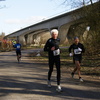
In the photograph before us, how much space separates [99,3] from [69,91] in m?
10.8

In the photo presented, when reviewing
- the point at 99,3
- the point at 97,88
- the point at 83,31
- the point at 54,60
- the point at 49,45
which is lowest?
the point at 97,88

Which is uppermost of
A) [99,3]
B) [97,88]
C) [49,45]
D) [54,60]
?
[99,3]

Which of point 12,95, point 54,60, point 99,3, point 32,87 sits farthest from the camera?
point 99,3

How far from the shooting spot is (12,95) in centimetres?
548

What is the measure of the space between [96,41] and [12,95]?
35.8ft

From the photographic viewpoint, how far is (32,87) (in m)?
6.40

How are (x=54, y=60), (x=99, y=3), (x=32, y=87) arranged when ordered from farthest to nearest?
(x=99, y=3)
(x=32, y=87)
(x=54, y=60)

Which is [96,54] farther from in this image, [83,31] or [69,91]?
[69,91]

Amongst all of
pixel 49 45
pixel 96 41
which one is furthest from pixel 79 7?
pixel 49 45

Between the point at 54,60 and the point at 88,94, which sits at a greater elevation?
the point at 54,60

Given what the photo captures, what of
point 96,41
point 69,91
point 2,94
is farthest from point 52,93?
point 96,41

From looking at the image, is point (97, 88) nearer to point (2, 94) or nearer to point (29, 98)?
point (29, 98)

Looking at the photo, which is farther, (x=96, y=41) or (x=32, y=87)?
(x=96, y=41)

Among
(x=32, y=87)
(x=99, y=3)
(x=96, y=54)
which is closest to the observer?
(x=32, y=87)
